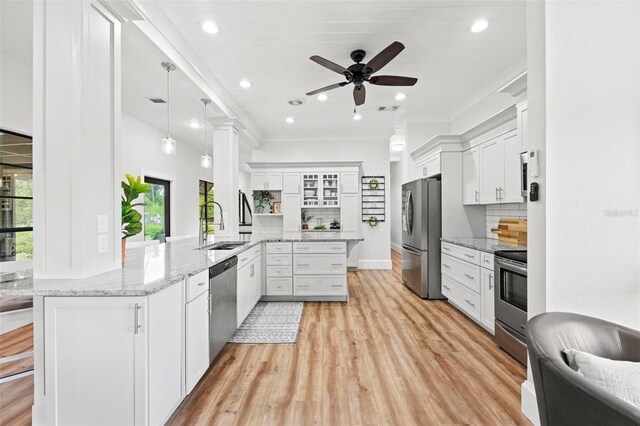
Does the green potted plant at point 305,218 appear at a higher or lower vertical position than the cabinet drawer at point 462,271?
higher

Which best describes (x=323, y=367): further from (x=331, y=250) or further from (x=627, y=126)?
(x=627, y=126)

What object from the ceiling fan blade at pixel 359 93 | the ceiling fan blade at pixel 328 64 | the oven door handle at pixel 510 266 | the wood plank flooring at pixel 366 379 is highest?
the ceiling fan blade at pixel 328 64

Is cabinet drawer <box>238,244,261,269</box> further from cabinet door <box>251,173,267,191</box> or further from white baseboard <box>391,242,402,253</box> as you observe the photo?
white baseboard <box>391,242,402,253</box>

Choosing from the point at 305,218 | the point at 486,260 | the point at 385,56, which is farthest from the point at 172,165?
the point at 486,260

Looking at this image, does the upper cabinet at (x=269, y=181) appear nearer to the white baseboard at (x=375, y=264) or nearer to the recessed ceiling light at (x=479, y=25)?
the white baseboard at (x=375, y=264)

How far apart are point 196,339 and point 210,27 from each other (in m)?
2.57

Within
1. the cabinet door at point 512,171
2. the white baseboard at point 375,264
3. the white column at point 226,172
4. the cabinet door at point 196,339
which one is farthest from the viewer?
the white baseboard at point 375,264

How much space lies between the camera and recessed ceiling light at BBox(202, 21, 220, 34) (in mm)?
2566

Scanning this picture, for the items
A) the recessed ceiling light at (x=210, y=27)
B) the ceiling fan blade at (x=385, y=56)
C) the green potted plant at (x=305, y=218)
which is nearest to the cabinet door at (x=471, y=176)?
the ceiling fan blade at (x=385, y=56)

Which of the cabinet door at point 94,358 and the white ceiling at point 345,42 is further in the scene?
the white ceiling at point 345,42

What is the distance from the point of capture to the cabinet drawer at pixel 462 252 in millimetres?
3111

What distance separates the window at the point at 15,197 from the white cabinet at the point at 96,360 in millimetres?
2587

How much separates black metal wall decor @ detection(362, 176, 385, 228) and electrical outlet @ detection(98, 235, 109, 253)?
5.12m

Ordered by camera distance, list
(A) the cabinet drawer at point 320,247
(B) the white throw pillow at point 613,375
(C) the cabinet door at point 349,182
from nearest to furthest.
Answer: (B) the white throw pillow at point 613,375 → (A) the cabinet drawer at point 320,247 → (C) the cabinet door at point 349,182
